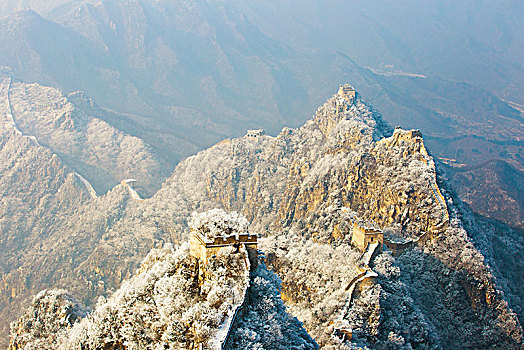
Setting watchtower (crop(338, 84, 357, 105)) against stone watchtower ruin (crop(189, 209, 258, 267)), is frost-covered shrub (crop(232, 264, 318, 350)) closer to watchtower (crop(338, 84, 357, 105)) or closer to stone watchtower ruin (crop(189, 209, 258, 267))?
stone watchtower ruin (crop(189, 209, 258, 267))

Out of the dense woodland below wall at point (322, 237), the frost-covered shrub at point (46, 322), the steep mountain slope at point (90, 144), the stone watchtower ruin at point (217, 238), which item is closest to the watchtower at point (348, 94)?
the dense woodland below wall at point (322, 237)

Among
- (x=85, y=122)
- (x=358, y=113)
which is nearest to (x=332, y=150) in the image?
(x=358, y=113)

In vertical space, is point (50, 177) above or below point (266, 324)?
below

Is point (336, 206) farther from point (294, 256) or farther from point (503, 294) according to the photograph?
point (503, 294)

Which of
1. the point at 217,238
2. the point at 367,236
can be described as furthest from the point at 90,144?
the point at 217,238

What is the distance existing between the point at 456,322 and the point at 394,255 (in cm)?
838

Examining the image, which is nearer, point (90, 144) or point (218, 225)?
point (218, 225)

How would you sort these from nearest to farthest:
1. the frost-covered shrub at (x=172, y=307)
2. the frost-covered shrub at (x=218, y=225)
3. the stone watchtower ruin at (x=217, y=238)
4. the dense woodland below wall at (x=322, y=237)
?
the frost-covered shrub at (x=172, y=307) < the stone watchtower ruin at (x=217, y=238) < the frost-covered shrub at (x=218, y=225) < the dense woodland below wall at (x=322, y=237)

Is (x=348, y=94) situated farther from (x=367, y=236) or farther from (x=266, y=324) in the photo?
(x=266, y=324)

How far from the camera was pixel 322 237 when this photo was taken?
64.8m

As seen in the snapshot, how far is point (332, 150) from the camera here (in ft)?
280

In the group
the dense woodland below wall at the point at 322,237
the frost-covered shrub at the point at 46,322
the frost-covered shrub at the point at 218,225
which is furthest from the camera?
the dense woodland below wall at the point at 322,237

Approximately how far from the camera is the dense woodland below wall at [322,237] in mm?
49844

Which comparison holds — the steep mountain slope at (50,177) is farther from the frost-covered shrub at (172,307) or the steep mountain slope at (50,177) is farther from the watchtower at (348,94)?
the frost-covered shrub at (172,307)
